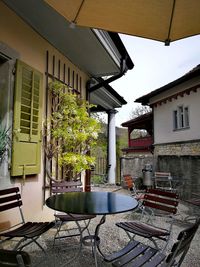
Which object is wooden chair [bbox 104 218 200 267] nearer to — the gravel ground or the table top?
the table top

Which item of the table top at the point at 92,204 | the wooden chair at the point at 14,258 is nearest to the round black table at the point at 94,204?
the table top at the point at 92,204

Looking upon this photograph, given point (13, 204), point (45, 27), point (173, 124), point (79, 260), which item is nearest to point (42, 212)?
point (13, 204)

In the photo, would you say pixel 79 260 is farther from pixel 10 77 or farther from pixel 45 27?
pixel 45 27

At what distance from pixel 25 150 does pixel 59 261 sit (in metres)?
1.68

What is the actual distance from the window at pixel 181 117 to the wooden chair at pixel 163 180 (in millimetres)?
3246

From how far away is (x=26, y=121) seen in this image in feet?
12.4

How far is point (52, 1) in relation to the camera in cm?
237

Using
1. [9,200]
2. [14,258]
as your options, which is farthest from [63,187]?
[14,258]

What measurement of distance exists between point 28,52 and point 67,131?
60.9 inches

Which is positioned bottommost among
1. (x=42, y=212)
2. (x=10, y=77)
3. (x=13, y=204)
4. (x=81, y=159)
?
(x=42, y=212)

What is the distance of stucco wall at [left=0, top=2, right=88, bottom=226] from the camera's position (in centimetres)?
343

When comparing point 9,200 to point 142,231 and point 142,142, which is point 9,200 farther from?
point 142,142

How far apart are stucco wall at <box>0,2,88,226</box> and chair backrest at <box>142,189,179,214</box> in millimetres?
1856

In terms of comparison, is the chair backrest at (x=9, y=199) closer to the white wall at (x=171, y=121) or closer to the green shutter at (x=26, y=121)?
the green shutter at (x=26, y=121)
